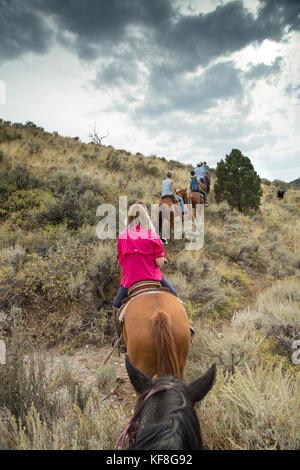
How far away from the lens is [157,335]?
6.94 ft

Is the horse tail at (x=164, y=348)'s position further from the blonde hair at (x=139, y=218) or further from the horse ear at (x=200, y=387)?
the blonde hair at (x=139, y=218)

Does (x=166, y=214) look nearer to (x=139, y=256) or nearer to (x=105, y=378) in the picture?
(x=139, y=256)

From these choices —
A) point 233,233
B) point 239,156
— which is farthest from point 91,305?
point 239,156

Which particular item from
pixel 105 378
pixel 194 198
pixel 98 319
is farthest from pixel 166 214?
pixel 105 378

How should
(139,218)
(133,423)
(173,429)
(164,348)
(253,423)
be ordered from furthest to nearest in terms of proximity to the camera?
(139,218) < (164,348) < (253,423) < (133,423) < (173,429)

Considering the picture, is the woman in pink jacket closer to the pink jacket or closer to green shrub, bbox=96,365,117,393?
the pink jacket

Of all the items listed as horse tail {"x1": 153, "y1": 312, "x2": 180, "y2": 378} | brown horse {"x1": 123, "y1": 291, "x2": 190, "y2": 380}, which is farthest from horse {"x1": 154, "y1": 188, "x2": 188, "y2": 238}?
horse tail {"x1": 153, "y1": 312, "x2": 180, "y2": 378}

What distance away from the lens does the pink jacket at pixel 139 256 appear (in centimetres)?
323

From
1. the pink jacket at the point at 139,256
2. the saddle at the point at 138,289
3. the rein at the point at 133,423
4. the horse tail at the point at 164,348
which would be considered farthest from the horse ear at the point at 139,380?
the pink jacket at the point at 139,256

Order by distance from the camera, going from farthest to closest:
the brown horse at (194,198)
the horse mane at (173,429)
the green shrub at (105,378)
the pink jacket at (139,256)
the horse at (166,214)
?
the brown horse at (194,198)
the horse at (166,214)
the green shrub at (105,378)
the pink jacket at (139,256)
the horse mane at (173,429)

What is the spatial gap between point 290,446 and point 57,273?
447 centimetres

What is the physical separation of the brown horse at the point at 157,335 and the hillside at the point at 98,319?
1.60 feet

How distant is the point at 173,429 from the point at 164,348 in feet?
3.04

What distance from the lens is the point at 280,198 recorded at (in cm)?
2105
